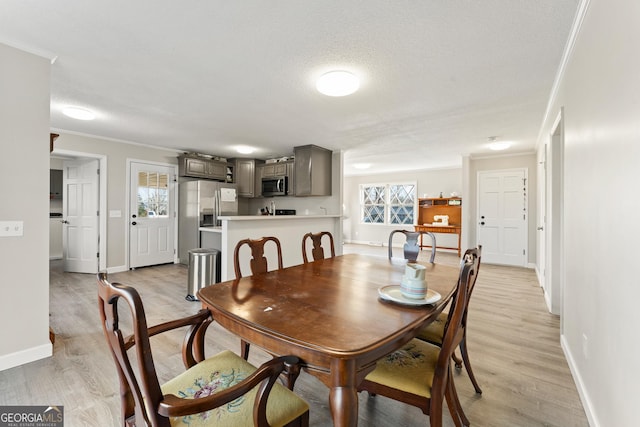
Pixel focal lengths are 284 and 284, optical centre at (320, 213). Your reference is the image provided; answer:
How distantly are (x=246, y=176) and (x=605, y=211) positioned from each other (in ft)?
19.3

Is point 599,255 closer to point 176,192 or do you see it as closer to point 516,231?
point 516,231

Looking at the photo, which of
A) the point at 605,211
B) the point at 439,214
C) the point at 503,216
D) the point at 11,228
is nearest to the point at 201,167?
the point at 11,228

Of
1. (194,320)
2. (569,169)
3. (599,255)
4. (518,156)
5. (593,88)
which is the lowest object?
(194,320)

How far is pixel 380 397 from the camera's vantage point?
178 centimetres

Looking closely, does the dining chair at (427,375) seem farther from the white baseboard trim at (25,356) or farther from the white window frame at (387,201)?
the white window frame at (387,201)

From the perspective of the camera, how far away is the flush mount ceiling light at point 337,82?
2389 millimetres

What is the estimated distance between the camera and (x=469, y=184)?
231 inches

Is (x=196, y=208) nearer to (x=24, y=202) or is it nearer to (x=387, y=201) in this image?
(x=24, y=202)

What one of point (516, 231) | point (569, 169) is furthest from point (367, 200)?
point (569, 169)

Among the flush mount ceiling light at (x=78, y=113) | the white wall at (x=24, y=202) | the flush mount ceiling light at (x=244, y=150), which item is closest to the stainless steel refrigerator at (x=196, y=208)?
the flush mount ceiling light at (x=244, y=150)

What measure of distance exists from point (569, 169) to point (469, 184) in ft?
12.9

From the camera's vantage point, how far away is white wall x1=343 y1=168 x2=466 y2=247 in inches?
303

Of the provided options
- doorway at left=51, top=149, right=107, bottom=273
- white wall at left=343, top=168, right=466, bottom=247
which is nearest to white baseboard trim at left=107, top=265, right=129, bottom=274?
doorway at left=51, top=149, right=107, bottom=273

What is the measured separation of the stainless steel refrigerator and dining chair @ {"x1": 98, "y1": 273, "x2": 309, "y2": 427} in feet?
14.5
